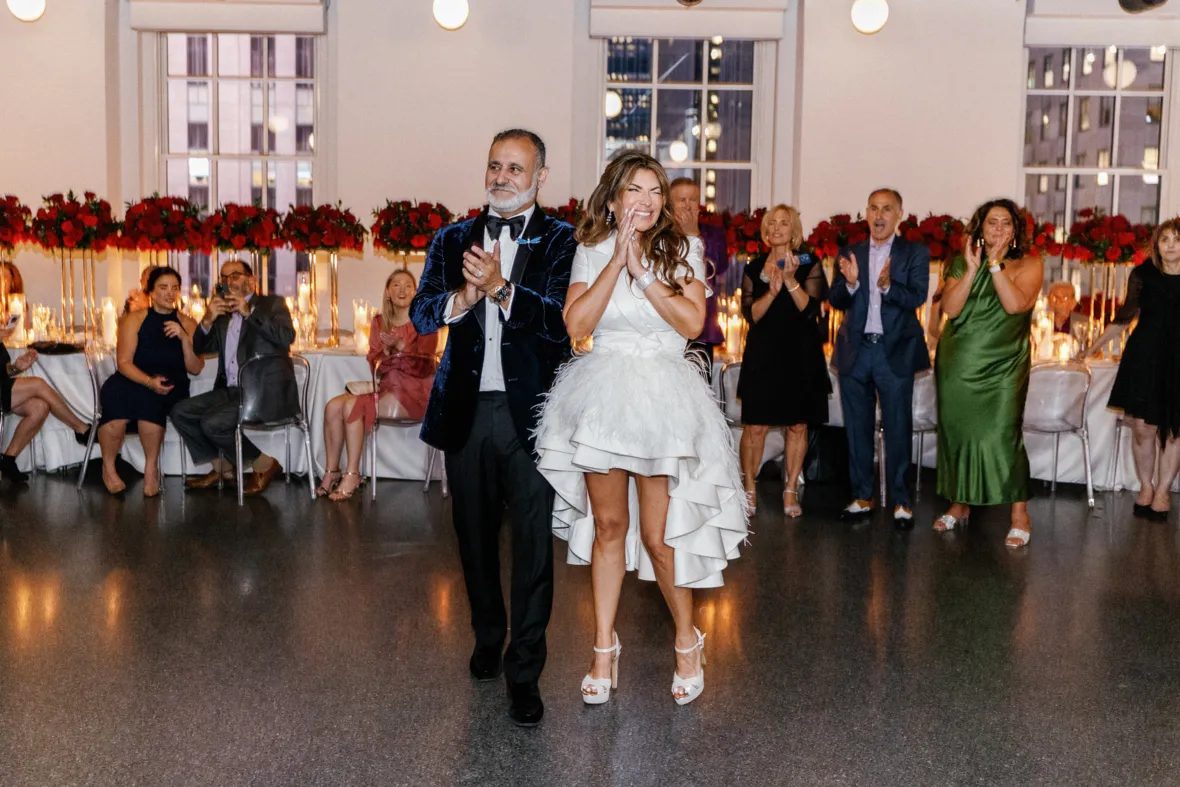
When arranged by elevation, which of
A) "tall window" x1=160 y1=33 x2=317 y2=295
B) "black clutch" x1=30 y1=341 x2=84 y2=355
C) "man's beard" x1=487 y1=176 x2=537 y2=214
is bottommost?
"black clutch" x1=30 y1=341 x2=84 y2=355

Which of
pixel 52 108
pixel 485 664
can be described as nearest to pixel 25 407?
pixel 52 108

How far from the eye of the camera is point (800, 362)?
6.54 metres

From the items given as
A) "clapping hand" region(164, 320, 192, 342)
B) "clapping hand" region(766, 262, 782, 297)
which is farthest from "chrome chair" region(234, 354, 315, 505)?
"clapping hand" region(766, 262, 782, 297)

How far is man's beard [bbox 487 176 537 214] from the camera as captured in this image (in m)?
3.49

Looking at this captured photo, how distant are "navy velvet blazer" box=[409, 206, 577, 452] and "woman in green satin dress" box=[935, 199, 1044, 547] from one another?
9.55 feet

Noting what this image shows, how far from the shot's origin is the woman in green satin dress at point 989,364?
5.79 m

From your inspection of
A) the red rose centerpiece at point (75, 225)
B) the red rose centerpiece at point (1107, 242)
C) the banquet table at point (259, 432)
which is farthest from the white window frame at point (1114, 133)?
the red rose centerpiece at point (75, 225)

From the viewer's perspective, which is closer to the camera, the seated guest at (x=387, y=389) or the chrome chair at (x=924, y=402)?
the seated guest at (x=387, y=389)

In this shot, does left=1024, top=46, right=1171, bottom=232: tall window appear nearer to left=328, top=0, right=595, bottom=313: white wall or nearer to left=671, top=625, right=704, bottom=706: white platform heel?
left=328, top=0, right=595, bottom=313: white wall

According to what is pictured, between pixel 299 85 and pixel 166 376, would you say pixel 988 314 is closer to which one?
pixel 166 376

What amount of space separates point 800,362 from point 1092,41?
4466 millimetres

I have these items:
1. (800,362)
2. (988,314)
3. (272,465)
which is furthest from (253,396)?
(988,314)

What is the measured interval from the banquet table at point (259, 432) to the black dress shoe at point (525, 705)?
12.5 ft

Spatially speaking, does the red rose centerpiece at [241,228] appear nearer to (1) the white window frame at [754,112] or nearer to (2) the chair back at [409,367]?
(2) the chair back at [409,367]
